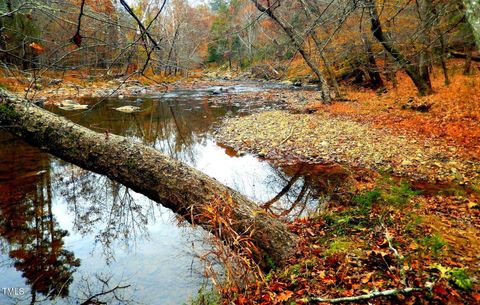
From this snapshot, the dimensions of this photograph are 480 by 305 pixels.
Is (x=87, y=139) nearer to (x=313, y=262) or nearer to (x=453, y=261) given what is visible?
(x=313, y=262)

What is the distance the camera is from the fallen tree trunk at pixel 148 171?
372 centimetres

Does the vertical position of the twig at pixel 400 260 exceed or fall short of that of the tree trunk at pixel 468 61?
it falls short

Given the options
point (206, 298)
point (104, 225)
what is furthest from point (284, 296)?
point (104, 225)

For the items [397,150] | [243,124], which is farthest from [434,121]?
[243,124]

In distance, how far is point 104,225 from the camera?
6070 mm

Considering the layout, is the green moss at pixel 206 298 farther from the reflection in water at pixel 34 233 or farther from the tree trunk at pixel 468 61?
the tree trunk at pixel 468 61

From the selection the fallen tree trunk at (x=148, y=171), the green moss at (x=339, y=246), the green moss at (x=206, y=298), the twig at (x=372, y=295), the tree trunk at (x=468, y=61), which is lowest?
the green moss at (x=206, y=298)

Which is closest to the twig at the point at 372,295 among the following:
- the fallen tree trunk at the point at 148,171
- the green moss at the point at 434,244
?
the green moss at the point at 434,244

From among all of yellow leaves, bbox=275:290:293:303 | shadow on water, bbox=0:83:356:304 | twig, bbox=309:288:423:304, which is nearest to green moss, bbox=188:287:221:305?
shadow on water, bbox=0:83:356:304

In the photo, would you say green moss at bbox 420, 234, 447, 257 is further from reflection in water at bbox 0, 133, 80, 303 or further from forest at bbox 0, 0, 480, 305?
reflection in water at bbox 0, 133, 80, 303

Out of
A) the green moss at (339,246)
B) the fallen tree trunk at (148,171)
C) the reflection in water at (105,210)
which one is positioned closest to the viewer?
the green moss at (339,246)

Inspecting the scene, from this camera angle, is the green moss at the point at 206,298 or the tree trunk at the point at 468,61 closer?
the green moss at the point at 206,298

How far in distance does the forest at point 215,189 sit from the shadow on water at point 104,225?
0.03m

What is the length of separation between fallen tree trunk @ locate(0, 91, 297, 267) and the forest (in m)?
0.02
